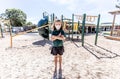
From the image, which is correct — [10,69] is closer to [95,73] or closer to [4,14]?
[95,73]

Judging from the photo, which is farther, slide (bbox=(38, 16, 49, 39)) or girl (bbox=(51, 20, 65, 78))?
slide (bbox=(38, 16, 49, 39))

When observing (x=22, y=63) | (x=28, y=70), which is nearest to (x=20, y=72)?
(x=28, y=70)

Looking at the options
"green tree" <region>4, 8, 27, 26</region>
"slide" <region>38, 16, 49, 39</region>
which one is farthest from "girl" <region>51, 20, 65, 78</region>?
"green tree" <region>4, 8, 27, 26</region>

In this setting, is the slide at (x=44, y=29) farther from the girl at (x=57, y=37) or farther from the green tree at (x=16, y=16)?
the green tree at (x=16, y=16)

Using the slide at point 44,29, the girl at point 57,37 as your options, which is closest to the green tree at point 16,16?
the slide at point 44,29

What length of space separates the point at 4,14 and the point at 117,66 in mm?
47306

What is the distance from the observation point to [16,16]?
4541 centimetres

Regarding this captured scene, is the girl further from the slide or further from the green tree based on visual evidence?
the green tree

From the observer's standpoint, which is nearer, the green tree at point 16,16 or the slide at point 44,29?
the slide at point 44,29

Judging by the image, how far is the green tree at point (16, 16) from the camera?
44812 millimetres

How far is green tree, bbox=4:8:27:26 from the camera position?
44.8 meters

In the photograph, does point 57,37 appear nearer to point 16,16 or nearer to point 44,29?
point 44,29

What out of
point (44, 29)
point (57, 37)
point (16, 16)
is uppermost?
point (16, 16)

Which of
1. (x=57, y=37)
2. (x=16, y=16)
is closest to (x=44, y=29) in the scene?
(x=57, y=37)
